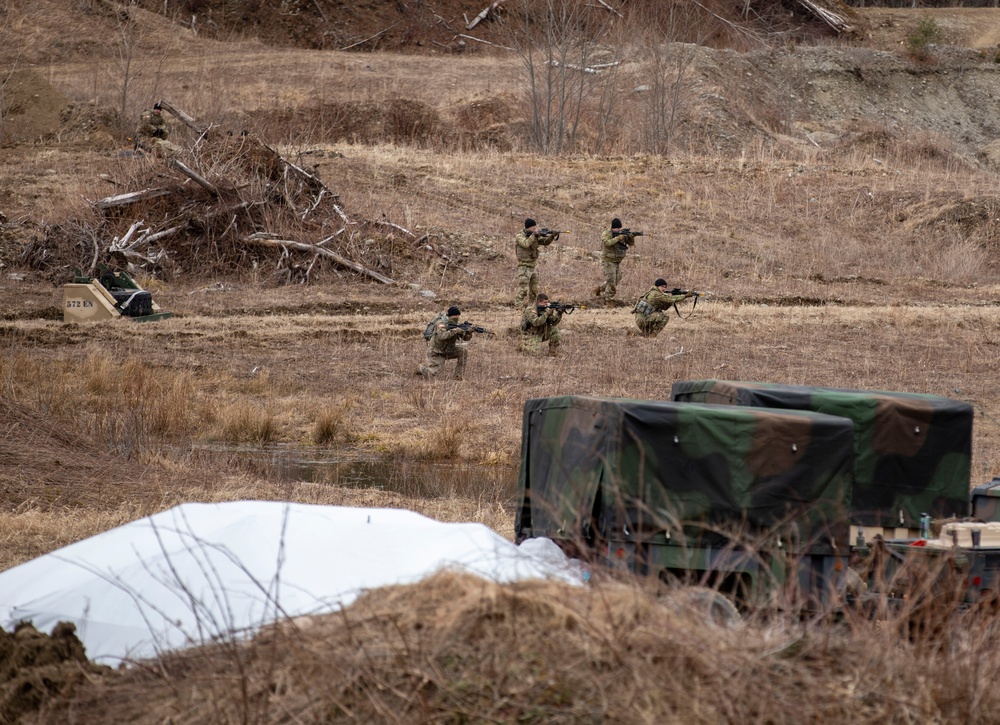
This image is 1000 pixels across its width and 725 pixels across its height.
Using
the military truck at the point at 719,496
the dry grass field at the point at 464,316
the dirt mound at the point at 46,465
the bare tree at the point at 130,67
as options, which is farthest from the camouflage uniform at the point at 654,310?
the bare tree at the point at 130,67

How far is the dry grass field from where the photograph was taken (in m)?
4.66

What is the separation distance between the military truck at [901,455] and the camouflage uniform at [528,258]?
39.6 feet

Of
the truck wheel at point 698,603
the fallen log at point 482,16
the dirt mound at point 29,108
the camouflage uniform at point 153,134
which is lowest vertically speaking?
the truck wheel at point 698,603

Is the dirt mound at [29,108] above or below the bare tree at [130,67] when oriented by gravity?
below

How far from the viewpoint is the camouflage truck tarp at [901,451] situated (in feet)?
25.1

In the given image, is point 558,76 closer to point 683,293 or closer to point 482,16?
point 482,16

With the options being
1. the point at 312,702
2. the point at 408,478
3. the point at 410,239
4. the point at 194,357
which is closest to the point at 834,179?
the point at 410,239

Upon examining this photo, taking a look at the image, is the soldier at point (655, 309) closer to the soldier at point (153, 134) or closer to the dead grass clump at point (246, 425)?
the dead grass clump at point (246, 425)

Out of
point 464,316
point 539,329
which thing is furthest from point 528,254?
point 539,329

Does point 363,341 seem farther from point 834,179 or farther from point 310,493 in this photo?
point 834,179

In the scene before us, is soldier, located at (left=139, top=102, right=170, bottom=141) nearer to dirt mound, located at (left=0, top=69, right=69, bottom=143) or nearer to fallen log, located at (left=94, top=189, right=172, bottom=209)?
fallen log, located at (left=94, top=189, right=172, bottom=209)

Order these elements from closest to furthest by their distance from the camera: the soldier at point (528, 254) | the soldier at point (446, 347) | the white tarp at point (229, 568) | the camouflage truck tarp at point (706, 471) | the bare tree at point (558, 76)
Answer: the white tarp at point (229, 568) < the camouflage truck tarp at point (706, 471) < the soldier at point (446, 347) < the soldier at point (528, 254) < the bare tree at point (558, 76)

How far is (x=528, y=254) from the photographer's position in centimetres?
1994

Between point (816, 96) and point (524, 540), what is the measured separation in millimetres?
42331
